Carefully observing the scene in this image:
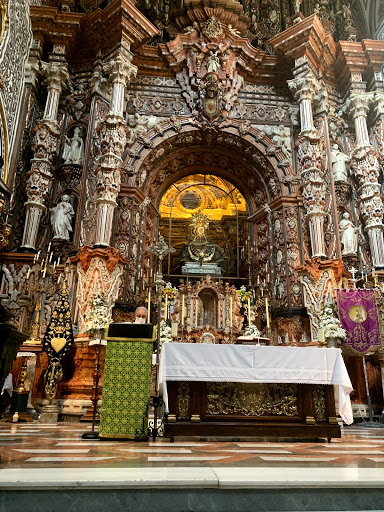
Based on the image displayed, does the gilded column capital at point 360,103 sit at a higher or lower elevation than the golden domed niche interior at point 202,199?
higher

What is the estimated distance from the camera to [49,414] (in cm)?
713

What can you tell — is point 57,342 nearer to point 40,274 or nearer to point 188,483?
point 40,274

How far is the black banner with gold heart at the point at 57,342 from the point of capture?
7.45 m

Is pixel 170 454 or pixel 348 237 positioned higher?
pixel 348 237

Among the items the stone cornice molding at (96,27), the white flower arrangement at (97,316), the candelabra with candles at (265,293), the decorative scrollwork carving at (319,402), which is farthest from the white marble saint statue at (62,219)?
the decorative scrollwork carving at (319,402)

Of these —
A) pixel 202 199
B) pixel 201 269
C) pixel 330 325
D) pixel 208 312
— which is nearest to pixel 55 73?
pixel 202 199

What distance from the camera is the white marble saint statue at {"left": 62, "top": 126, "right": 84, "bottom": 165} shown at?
10.6 meters

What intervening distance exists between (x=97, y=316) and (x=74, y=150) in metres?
5.05

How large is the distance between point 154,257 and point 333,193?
4865 mm

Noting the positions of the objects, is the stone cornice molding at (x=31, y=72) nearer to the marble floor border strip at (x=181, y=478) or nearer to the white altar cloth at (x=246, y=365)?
the white altar cloth at (x=246, y=365)

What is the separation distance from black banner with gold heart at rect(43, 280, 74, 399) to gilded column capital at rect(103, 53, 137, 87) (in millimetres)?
5574

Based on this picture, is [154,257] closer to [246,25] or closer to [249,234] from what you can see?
[249,234]

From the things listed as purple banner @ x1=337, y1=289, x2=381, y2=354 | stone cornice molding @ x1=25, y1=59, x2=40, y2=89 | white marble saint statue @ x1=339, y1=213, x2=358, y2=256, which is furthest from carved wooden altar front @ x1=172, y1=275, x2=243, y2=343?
stone cornice molding @ x1=25, y1=59, x2=40, y2=89

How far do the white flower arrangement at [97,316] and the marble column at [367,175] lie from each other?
21.6 ft
